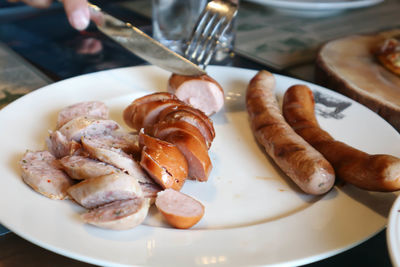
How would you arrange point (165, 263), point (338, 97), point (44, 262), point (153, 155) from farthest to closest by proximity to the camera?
point (338, 97), point (153, 155), point (44, 262), point (165, 263)

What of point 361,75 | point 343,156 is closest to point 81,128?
point 343,156

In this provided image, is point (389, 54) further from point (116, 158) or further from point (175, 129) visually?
point (116, 158)

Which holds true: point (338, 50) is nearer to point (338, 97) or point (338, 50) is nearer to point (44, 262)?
point (338, 97)

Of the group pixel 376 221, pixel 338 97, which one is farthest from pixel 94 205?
pixel 338 97

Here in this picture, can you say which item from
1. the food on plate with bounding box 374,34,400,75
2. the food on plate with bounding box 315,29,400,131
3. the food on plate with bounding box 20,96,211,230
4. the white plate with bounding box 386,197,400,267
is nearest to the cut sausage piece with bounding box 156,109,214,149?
the food on plate with bounding box 20,96,211,230

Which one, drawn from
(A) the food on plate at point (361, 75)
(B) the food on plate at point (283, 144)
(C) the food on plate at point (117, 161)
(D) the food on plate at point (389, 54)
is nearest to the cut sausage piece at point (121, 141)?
(C) the food on plate at point (117, 161)

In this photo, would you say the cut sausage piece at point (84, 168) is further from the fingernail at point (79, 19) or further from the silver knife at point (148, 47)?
the fingernail at point (79, 19)
